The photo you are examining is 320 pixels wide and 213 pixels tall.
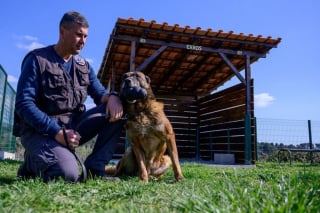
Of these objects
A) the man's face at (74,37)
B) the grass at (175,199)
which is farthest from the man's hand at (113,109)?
the grass at (175,199)

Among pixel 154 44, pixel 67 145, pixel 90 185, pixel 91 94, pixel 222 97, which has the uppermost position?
pixel 154 44

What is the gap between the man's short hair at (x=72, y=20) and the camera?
3037 millimetres

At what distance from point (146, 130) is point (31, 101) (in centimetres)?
146

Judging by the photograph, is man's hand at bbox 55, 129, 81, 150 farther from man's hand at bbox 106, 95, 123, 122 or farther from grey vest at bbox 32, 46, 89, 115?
man's hand at bbox 106, 95, 123, 122

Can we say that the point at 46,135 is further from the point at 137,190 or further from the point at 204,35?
the point at 204,35

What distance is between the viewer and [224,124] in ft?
37.8

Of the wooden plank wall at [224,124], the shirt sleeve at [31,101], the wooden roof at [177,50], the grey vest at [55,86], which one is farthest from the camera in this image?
the wooden plank wall at [224,124]

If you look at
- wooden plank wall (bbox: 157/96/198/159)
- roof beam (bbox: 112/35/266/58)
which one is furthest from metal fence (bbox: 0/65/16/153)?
wooden plank wall (bbox: 157/96/198/159)

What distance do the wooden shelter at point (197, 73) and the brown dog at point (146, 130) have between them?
4594 mm

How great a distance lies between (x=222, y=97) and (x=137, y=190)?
32.6 ft

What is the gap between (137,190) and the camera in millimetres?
2145

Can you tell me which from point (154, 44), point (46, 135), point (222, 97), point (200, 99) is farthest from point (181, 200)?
point (200, 99)

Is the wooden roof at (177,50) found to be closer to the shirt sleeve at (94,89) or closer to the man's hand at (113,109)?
the shirt sleeve at (94,89)

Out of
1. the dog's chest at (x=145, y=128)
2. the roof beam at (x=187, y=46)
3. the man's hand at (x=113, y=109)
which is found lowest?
the dog's chest at (x=145, y=128)
